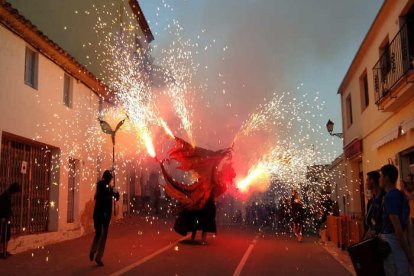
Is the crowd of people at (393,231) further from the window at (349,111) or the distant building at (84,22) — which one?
the window at (349,111)

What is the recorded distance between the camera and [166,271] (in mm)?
8750

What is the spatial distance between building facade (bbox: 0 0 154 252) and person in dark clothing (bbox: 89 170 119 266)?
3.14 metres

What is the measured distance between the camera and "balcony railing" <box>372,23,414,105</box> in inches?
455

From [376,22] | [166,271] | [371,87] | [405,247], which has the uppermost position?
[376,22]

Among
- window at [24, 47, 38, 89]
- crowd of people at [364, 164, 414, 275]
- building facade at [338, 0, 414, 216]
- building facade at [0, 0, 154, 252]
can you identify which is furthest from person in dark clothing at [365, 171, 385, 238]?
window at [24, 47, 38, 89]

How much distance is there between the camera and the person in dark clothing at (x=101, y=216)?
30.3 feet

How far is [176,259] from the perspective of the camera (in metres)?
10.3

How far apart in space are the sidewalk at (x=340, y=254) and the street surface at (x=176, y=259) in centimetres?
16

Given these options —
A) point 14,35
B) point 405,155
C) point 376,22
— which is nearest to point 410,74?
point 405,155

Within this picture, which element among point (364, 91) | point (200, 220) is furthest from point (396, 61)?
point (200, 220)

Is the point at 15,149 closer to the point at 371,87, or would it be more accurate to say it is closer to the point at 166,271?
the point at 166,271

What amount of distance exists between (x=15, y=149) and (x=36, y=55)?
2.84m

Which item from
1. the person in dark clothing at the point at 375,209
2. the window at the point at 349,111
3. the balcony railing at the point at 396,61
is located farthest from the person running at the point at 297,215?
the person in dark clothing at the point at 375,209

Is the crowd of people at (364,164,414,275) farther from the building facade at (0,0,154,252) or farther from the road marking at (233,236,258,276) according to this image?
the building facade at (0,0,154,252)
